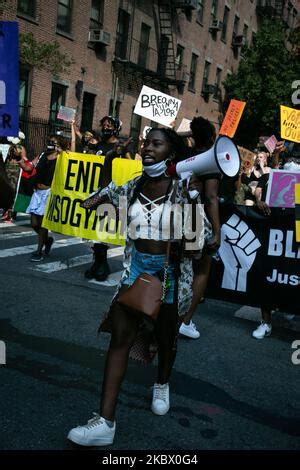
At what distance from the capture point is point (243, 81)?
33.2 metres

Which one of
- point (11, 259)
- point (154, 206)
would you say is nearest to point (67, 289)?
point (11, 259)

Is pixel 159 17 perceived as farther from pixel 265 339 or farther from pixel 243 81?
pixel 265 339

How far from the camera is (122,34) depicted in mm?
23734

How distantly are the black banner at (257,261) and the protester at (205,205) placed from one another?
70 centimetres

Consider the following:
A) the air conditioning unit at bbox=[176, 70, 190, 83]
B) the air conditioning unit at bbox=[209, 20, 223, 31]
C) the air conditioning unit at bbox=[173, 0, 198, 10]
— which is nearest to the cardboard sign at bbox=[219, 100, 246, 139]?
the air conditioning unit at bbox=[176, 70, 190, 83]

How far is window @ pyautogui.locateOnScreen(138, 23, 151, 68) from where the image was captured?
25.2 meters

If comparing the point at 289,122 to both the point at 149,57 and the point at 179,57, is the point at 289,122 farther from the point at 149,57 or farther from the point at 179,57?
the point at 179,57

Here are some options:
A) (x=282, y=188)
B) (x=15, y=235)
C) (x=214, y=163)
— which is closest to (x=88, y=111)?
(x=15, y=235)

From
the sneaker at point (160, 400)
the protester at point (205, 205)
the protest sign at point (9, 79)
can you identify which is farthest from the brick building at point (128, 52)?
the sneaker at point (160, 400)

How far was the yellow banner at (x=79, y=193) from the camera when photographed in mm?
7172

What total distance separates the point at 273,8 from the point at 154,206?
128 feet

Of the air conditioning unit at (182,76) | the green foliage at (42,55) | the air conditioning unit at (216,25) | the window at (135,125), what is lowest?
the window at (135,125)

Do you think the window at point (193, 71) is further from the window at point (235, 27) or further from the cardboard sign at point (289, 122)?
the cardboard sign at point (289, 122)

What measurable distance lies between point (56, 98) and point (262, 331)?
1711 cm
